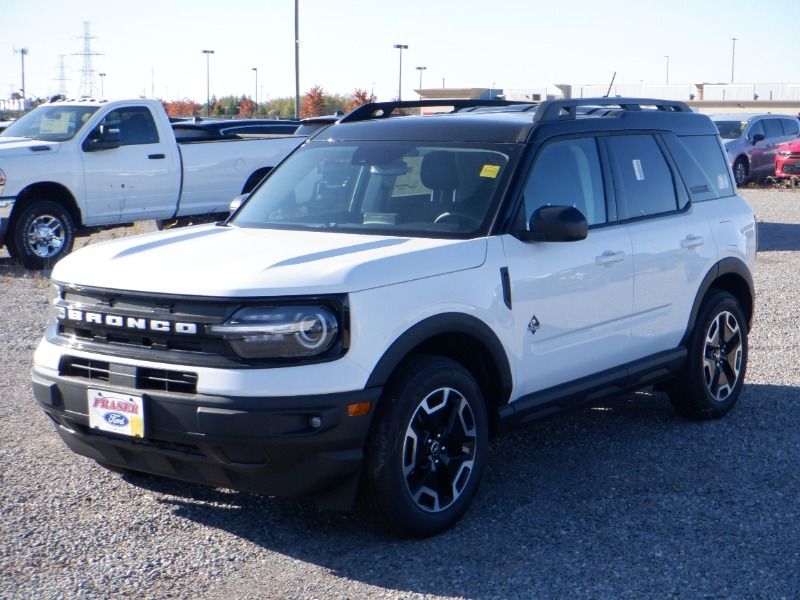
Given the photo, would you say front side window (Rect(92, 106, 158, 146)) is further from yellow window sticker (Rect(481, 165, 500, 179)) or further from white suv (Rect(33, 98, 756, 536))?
yellow window sticker (Rect(481, 165, 500, 179))

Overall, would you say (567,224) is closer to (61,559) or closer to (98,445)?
(98,445)

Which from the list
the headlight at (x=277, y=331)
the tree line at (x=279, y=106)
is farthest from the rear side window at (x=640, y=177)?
the tree line at (x=279, y=106)

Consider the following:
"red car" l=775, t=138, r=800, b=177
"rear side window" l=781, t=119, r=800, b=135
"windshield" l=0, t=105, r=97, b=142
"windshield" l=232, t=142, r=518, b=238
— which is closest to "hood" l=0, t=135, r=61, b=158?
"windshield" l=0, t=105, r=97, b=142

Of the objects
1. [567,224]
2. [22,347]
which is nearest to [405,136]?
[567,224]

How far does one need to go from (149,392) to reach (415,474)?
1.21 m

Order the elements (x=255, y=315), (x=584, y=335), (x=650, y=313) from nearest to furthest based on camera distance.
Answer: (x=255, y=315) < (x=584, y=335) < (x=650, y=313)

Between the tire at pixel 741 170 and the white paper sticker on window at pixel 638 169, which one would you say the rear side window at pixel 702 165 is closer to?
the white paper sticker on window at pixel 638 169

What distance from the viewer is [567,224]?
516cm

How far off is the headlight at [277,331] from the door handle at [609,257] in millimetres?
1907

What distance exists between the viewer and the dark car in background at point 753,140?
2666 cm

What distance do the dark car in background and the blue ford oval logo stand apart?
23.9m

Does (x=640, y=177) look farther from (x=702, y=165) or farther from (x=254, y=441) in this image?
(x=254, y=441)

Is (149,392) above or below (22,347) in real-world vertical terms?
above

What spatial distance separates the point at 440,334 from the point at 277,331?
2.75 ft
